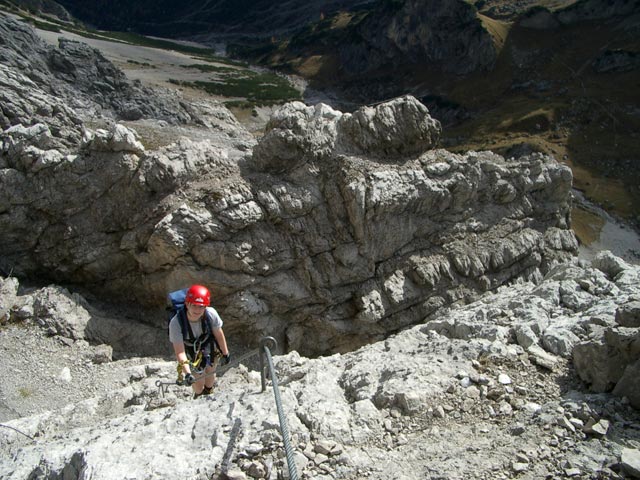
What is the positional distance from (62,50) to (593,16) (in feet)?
403

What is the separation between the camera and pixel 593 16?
112m

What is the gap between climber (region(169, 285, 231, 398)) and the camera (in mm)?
8992

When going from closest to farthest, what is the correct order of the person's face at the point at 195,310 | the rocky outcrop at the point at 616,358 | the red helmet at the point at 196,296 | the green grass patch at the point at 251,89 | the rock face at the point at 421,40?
1. the rocky outcrop at the point at 616,358
2. the red helmet at the point at 196,296
3. the person's face at the point at 195,310
4. the green grass patch at the point at 251,89
5. the rock face at the point at 421,40

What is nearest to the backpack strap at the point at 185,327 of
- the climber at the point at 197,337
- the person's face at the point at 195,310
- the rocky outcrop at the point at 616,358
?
the climber at the point at 197,337

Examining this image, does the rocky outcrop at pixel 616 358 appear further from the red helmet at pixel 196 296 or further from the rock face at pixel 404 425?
the red helmet at pixel 196 296

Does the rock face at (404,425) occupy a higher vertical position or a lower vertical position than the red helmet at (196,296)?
lower

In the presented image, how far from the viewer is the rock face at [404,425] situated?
7.25m

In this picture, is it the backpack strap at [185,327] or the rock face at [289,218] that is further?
the rock face at [289,218]

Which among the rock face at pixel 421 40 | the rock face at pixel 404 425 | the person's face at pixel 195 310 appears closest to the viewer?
the rock face at pixel 404 425

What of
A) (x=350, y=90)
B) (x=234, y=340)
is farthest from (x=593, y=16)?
(x=234, y=340)

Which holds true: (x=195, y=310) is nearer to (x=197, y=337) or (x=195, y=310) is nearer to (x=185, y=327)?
(x=185, y=327)

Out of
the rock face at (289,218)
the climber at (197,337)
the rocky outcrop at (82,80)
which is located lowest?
the climber at (197,337)

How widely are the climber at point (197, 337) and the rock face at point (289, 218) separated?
42.1 ft

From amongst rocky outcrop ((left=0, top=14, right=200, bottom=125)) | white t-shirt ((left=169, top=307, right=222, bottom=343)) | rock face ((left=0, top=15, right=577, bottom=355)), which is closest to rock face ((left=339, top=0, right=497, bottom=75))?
rocky outcrop ((left=0, top=14, right=200, bottom=125))
